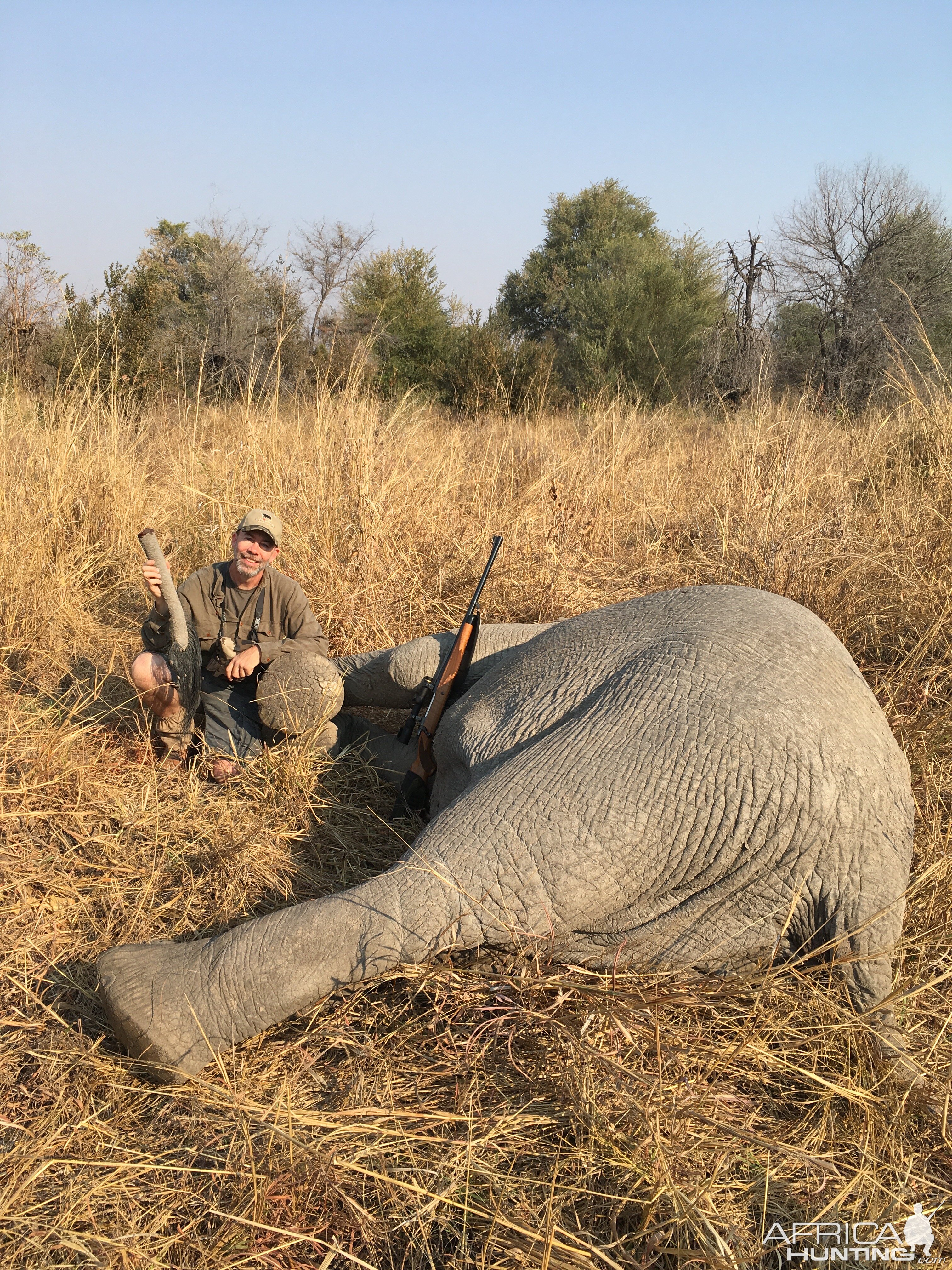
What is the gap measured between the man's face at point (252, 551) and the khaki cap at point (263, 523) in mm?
17

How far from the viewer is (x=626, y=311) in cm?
1591

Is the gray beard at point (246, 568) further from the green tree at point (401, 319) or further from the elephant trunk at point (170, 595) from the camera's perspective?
the green tree at point (401, 319)

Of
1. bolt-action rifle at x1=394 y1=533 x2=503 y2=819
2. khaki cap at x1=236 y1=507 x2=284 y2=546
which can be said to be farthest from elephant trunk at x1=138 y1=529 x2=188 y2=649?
bolt-action rifle at x1=394 y1=533 x2=503 y2=819

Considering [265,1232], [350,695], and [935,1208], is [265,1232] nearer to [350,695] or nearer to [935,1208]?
[935,1208]

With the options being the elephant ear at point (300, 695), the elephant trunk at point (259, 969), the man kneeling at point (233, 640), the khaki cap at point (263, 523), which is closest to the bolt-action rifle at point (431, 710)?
the elephant ear at point (300, 695)

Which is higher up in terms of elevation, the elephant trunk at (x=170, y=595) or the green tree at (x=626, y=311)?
the green tree at (x=626, y=311)

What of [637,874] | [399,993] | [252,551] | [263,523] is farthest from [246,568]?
[637,874]

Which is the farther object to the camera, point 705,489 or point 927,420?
point 705,489

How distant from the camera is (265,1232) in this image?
1562 millimetres

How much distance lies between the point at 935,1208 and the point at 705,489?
4.17 meters

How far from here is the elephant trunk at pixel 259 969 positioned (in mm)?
1860

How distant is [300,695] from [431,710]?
569mm

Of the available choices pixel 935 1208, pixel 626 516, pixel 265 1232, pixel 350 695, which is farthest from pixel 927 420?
pixel 265 1232

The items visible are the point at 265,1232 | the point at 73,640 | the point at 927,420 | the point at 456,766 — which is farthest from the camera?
the point at 927,420
